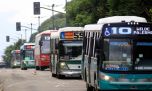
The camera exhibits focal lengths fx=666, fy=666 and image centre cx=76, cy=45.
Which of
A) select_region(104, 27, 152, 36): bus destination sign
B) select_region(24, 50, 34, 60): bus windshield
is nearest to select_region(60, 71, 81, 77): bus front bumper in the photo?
select_region(104, 27, 152, 36): bus destination sign

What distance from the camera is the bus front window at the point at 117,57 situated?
2206 cm

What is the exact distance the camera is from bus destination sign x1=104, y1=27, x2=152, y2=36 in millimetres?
22438

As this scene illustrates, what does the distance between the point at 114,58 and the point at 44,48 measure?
1483 inches

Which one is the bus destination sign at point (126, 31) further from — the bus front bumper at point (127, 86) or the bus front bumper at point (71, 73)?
the bus front bumper at point (71, 73)

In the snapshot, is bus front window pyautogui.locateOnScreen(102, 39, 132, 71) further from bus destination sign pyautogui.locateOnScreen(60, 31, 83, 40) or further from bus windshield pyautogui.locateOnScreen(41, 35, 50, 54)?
bus windshield pyautogui.locateOnScreen(41, 35, 50, 54)

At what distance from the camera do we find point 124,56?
870 inches

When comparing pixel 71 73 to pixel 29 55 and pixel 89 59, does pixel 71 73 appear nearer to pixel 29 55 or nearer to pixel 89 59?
pixel 89 59

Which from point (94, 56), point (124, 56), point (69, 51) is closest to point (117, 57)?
point (124, 56)

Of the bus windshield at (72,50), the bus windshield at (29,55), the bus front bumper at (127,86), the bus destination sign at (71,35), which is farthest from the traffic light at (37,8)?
the bus front bumper at (127,86)

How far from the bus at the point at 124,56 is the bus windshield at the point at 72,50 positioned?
15.3m

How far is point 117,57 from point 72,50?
16.1 metres

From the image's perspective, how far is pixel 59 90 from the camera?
95.1 ft

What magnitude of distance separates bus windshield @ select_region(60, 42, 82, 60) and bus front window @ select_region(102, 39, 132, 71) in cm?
1577

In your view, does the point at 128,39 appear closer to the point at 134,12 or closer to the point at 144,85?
the point at 144,85
